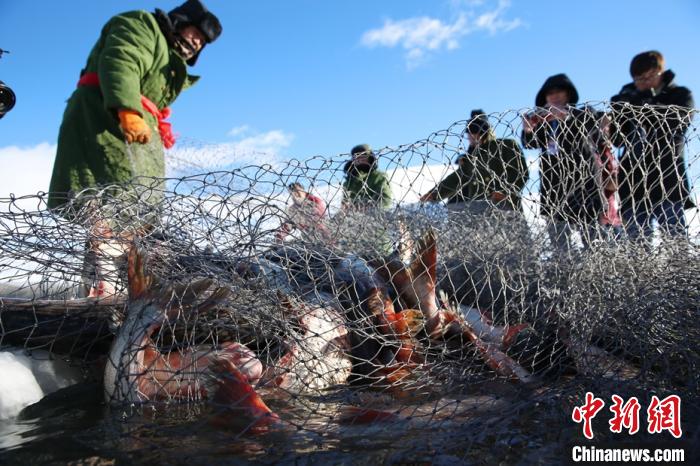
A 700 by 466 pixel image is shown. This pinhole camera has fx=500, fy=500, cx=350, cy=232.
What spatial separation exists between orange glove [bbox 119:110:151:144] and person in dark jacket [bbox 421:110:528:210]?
6.80 ft

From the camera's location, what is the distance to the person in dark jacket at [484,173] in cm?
293

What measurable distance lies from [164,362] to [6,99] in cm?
274

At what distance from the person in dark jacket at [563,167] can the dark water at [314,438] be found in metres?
1.61

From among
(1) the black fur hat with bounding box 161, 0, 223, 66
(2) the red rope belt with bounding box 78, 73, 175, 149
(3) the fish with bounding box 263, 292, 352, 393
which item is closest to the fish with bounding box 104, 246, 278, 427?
(3) the fish with bounding box 263, 292, 352, 393

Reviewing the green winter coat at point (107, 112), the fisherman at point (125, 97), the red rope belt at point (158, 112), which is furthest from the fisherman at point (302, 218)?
the red rope belt at point (158, 112)

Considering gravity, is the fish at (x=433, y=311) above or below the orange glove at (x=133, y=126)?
below

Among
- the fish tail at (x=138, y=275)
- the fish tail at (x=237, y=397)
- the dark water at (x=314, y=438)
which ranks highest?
the fish tail at (x=138, y=275)

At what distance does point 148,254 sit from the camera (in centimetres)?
222

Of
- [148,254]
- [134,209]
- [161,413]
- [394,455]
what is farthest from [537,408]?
[134,209]

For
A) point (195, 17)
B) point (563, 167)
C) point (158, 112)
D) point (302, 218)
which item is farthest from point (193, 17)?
point (563, 167)

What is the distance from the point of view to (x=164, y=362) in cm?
202

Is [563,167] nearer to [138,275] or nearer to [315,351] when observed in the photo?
[315,351]

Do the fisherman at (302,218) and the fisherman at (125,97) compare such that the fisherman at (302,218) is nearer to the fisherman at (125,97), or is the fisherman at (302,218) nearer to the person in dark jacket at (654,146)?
the fisherman at (125,97)

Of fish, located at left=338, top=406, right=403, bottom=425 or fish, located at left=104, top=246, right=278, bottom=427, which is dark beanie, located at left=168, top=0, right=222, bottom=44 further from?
fish, located at left=338, top=406, right=403, bottom=425
